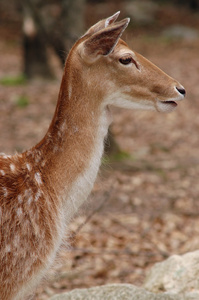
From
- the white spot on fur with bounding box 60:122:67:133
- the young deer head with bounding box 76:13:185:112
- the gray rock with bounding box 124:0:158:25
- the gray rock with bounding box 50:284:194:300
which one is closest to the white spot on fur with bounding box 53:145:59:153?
the white spot on fur with bounding box 60:122:67:133

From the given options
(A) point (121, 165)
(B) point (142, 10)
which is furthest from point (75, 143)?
(B) point (142, 10)

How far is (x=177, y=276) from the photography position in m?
3.95

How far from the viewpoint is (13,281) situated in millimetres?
2908

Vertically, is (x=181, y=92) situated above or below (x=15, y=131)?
above

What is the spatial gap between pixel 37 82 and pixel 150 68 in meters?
9.36

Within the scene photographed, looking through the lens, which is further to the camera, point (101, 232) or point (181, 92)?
point (101, 232)

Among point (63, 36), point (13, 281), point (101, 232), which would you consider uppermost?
point (13, 281)

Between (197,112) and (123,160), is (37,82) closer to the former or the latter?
(197,112)

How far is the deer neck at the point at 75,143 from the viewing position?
311 centimetres

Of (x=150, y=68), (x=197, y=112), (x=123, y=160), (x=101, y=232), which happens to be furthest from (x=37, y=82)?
(x=150, y=68)

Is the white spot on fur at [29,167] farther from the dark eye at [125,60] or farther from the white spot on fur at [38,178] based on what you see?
the dark eye at [125,60]

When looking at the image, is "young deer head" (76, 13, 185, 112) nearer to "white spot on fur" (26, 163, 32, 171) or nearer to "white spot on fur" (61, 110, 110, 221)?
"white spot on fur" (61, 110, 110, 221)

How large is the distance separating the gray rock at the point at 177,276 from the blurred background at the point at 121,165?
75cm

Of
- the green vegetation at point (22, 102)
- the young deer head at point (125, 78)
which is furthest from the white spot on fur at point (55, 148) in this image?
the green vegetation at point (22, 102)
